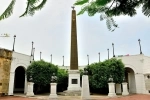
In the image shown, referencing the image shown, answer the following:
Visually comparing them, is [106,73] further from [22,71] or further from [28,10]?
[28,10]

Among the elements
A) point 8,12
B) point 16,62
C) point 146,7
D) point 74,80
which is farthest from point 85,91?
point 8,12

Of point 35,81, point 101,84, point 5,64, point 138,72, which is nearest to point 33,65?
point 35,81

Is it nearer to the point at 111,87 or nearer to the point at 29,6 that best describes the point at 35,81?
the point at 111,87

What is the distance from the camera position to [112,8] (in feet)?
4.37

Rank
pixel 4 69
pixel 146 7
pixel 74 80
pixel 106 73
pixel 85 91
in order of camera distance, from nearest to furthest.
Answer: pixel 146 7, pixel 85 91, pixel 4 69, pixel 106 73, pixel 74 80

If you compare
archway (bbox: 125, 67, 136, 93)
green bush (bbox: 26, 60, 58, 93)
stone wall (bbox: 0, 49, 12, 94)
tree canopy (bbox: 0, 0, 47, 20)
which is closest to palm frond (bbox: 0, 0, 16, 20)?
tree canopy (bbox: 0, 0, 47, 20)

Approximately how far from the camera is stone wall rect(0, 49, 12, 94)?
20906 mm

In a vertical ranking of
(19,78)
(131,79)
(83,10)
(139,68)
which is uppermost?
(139,68)

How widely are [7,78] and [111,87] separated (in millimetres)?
12829

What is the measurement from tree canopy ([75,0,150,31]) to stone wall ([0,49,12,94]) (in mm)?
21649

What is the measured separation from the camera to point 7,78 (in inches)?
850

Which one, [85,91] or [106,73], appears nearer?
[85,91]

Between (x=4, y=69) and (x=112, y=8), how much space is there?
22077 millimetres

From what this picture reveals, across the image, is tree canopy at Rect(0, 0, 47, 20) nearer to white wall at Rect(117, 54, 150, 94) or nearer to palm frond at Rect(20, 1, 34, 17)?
palm frond at Rect(20, 1, 34, 17)
